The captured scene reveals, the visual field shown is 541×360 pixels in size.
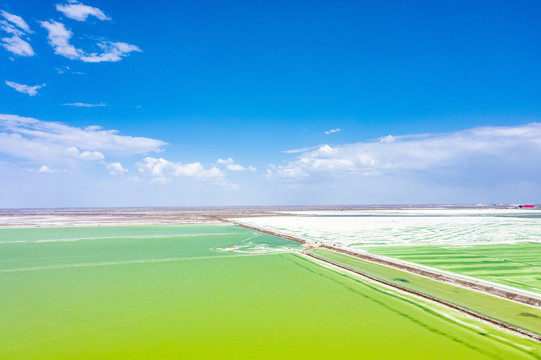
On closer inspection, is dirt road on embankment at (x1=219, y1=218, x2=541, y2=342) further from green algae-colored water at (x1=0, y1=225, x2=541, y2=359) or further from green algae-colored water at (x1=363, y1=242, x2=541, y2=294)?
green algae-colored water at (x1=363, y1=242, x2=541, y2=294)

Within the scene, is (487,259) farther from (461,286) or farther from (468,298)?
(468,298)

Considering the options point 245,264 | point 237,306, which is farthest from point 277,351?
point 245,264

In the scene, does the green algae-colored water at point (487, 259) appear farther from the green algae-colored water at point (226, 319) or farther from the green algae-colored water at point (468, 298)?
the green algae-colored water at point (226, 319)

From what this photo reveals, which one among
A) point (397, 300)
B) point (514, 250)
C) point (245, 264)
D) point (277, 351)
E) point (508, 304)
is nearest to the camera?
point (277, 351)

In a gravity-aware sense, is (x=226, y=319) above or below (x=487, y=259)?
below

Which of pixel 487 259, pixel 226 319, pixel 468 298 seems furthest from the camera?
pixel 487 259

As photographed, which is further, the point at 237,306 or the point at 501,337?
the point at 237,306

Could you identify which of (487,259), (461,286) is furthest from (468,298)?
(487,259)

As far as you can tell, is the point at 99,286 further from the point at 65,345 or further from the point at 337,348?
the point at 337,348
